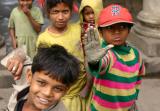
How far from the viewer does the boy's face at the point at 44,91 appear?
2.08 metres

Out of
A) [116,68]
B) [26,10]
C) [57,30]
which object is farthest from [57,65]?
[26,10]

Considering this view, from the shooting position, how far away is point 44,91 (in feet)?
6.85

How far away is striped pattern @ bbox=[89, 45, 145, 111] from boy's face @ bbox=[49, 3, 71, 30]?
570 mm

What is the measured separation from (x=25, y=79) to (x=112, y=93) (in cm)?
76

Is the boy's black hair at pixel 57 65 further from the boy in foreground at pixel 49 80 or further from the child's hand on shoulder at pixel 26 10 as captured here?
the child's hand on shoulder at pixel 26 10

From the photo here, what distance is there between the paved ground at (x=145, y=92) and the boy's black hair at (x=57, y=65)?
2.70 m

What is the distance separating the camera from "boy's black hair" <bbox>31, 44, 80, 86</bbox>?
2.10 m

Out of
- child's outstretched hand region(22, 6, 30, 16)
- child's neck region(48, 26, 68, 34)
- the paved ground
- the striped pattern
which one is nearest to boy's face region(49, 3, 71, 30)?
child's neck region(48, 26, 68, 34)

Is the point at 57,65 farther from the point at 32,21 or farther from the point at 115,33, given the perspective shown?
the point at 32,21

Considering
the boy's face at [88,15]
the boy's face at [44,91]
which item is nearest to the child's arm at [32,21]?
the boy's face at [88,15]

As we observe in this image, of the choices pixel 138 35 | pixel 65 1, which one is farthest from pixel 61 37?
pixel 138 35

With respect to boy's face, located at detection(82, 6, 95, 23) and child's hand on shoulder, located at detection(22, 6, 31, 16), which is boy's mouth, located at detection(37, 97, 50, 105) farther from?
child's hand on shoulder, located at detection(22, 6, 31, 16)

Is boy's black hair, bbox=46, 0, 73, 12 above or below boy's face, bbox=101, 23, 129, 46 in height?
above

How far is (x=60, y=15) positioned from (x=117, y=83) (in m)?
0.75
